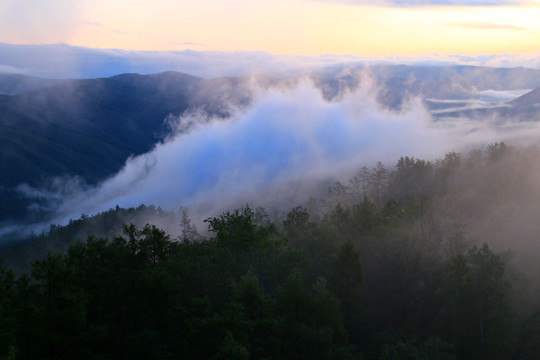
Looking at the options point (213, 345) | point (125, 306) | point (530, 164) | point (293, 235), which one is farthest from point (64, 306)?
point (530, 164)

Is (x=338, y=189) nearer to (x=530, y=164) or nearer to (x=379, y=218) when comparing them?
(x=530, y=164)

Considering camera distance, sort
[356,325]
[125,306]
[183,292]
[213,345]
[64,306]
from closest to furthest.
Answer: [64,306]
[213,345]
[125,306]
[183,292]
[356,325]

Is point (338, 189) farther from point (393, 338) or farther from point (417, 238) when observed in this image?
point (393, 338)

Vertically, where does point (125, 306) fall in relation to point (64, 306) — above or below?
below

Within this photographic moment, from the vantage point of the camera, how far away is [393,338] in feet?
104

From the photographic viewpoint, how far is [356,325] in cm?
3431

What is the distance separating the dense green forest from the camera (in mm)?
24797

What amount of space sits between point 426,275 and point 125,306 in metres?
25.0

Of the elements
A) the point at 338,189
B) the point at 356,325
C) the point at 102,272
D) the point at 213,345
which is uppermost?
the point at 102,272

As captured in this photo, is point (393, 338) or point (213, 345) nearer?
point (213, 345)

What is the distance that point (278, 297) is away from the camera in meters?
29.8

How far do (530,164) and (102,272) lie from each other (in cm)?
7010

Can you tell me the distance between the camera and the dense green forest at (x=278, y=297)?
24.8 meters

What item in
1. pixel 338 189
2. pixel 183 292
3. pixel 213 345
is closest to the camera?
pixel 213 345
